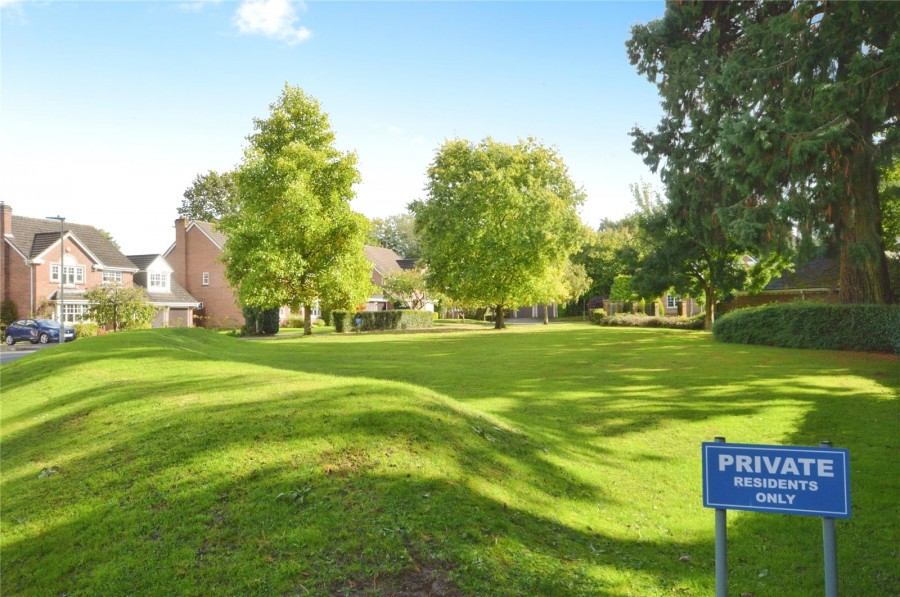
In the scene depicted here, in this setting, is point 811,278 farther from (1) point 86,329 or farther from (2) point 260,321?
(1) point 86,329

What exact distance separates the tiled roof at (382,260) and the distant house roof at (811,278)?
130ft

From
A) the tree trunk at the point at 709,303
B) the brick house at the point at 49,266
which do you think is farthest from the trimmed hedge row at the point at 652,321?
the brick house at the point at 49,266

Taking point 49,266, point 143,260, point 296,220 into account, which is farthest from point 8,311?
point 296,220

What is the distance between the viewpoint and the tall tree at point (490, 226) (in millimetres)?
45094

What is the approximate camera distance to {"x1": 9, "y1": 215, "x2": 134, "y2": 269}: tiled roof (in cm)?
4884

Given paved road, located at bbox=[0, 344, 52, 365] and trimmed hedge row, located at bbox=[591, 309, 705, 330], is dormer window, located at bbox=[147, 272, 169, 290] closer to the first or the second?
paved road, located at bbox=[0, 344, 52, 365]

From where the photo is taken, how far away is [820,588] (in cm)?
618

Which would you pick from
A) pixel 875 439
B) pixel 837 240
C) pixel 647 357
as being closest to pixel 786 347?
pixel 837 240

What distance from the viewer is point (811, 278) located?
4672 centimetres

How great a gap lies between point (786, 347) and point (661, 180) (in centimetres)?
915

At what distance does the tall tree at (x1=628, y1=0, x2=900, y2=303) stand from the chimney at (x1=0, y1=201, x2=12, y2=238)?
159 ft

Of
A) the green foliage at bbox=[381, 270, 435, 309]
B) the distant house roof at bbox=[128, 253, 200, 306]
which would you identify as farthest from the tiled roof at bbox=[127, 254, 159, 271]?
the green foliage at bbox=[381, 270, 435, 309]

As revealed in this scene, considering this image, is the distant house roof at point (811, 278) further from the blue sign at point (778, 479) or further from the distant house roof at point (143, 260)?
the distant house roof at point (143, 260)

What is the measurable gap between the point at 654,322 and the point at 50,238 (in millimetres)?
46788
